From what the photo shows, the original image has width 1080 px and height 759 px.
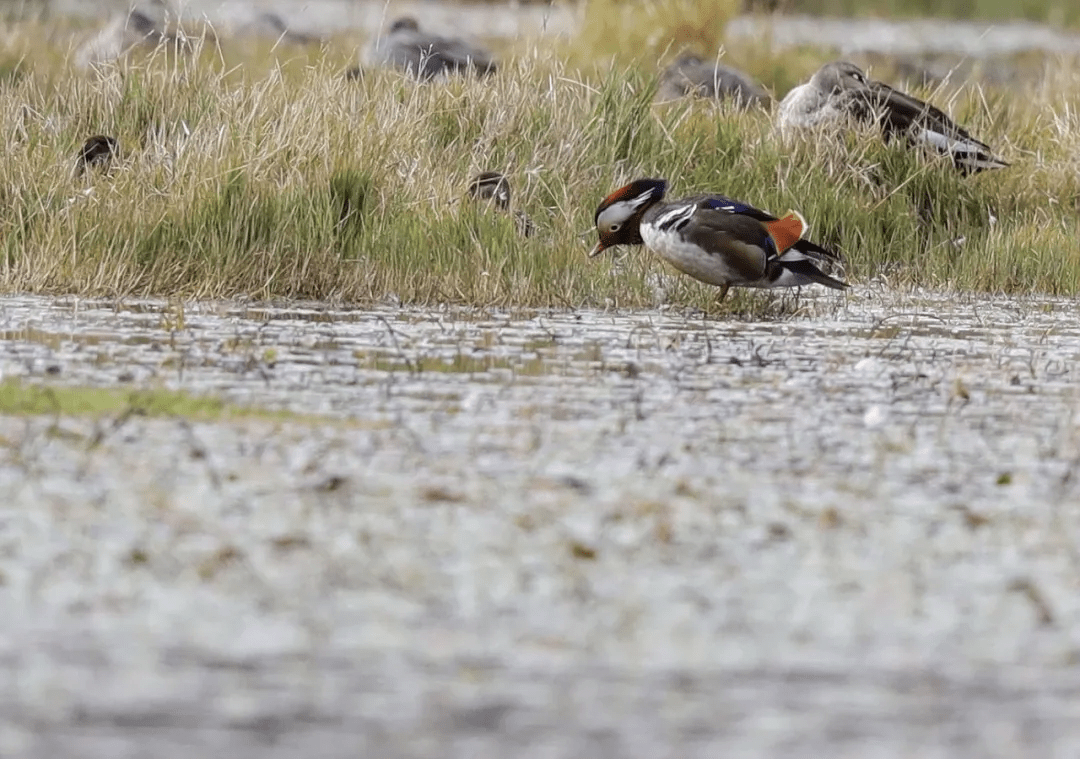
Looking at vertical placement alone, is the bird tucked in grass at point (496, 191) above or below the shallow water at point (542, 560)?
below

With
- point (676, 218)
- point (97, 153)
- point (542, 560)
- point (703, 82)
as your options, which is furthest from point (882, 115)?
point (542, 560)

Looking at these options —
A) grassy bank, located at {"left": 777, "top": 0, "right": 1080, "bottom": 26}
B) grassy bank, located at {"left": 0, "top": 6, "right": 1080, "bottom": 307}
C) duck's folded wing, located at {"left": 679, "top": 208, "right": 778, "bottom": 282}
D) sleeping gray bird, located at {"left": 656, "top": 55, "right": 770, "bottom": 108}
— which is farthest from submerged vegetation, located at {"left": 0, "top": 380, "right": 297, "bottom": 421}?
grassy bank, located at {"left": 777, "top": 0, "right": 1080, "bottom": 26}

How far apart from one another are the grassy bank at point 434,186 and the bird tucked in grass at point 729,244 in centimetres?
37

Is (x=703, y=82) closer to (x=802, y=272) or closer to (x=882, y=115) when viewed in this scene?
(x=882, y=115)

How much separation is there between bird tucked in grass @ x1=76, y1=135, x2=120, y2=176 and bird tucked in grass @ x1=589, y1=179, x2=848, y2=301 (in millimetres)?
2881

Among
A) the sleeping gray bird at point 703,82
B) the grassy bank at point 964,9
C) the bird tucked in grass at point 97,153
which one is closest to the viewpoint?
the bird tucked in grass at point 97,153

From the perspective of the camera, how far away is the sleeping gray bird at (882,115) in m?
12.4

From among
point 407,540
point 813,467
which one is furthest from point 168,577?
point 813,467

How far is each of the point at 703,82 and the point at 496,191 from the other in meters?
3.61

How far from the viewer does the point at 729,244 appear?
9.26 meters

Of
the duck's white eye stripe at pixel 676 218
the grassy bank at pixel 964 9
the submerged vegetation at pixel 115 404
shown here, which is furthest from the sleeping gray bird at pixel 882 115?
the grassy bank at pixel 964 9

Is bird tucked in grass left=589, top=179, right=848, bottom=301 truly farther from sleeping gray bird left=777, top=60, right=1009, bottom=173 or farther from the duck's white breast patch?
sleeping gray bird left=777, top=60, right=1009, bottom=173

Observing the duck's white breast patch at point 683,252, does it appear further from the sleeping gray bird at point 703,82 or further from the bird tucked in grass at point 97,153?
the sleeping gray bird at point 703,82

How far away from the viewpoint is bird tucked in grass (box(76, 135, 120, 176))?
10.7 meters
